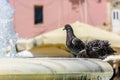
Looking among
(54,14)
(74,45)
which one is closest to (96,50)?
(74,45)

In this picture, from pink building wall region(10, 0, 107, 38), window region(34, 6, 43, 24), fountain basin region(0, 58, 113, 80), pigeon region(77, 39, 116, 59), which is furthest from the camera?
window region(34, 6, 43, 24)

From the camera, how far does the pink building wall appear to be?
25609 millimetres

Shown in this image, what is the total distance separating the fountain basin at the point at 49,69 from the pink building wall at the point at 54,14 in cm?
2138

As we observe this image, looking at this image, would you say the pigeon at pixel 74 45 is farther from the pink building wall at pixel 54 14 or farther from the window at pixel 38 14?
the window at pixel 38 14

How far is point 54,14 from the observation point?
26.5m

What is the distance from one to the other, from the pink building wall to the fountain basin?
21.4 m

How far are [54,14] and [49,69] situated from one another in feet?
75.1

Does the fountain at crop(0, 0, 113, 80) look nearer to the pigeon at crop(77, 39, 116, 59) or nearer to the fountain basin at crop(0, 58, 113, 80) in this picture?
the fountain basin at crop(0, 58, 113, 80)

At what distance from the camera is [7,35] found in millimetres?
6473

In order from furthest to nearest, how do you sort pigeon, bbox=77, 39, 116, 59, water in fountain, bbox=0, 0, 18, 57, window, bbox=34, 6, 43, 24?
window, bbox=34, 6, 43, 24 < water in fountain, bbox=0, 0, 18, 57 < pigeon, bbox=77, 39, 116, 59

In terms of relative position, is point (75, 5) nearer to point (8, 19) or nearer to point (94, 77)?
point (8, 19)

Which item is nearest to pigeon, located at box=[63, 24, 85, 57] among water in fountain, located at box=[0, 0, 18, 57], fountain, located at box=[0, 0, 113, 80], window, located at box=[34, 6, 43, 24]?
water in fountain, located at box=[0, 0, 18, 57]

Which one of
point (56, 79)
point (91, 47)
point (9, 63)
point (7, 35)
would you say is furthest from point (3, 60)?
point (7, 35)

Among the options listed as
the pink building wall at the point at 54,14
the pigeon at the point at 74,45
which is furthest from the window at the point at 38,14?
the pigeon at the point at 74,45
